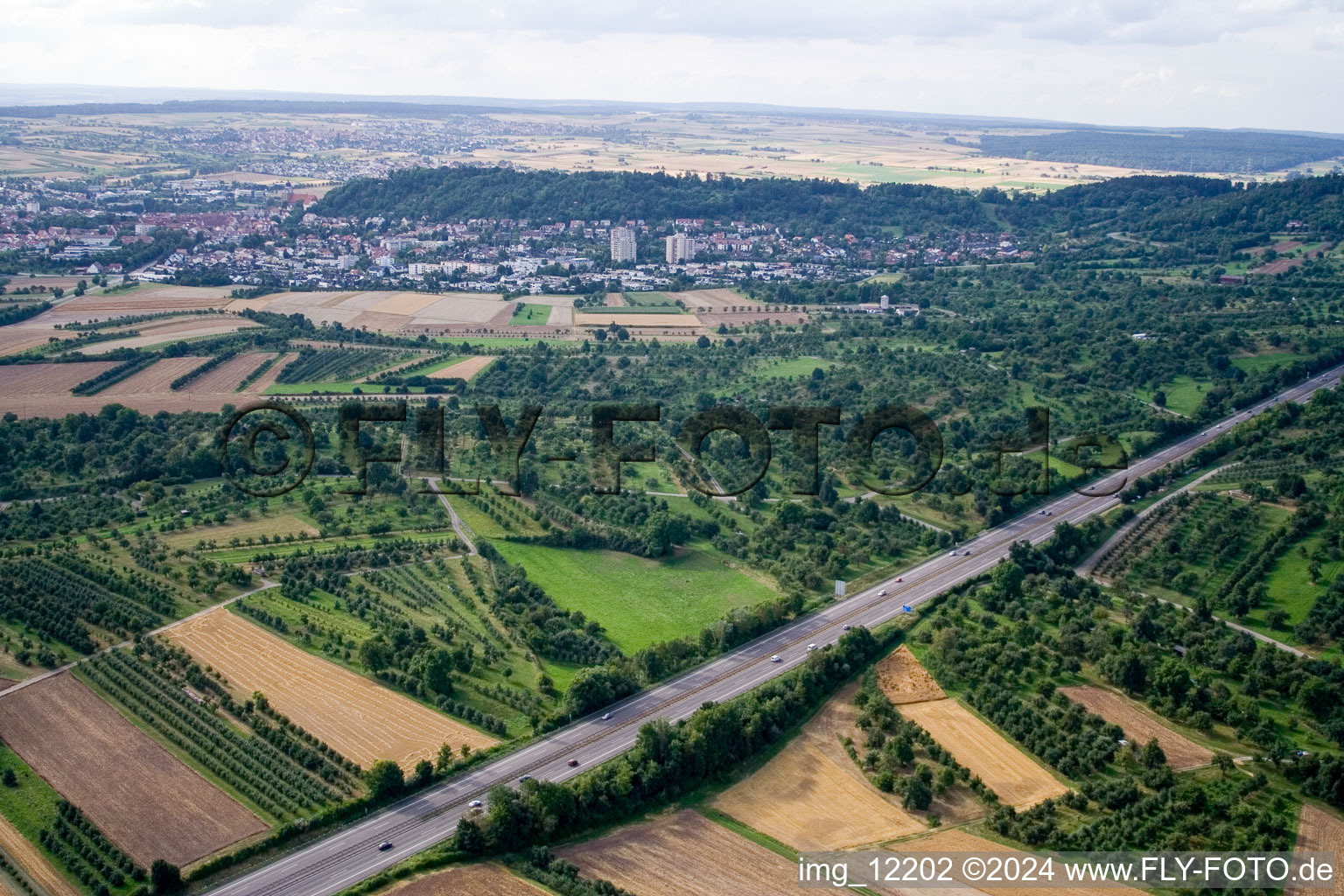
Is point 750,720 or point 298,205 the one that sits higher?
point 298,205

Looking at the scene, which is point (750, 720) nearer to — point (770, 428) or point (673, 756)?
point (673, 756)

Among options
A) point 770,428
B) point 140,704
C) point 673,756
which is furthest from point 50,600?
point 770,428

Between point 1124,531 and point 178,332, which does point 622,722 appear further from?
point 178,332

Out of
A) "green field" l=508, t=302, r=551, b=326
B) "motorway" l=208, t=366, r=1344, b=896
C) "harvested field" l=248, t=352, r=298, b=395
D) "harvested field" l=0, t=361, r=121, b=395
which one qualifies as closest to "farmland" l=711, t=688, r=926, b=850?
"motorway" l=208, t=366, r=1344, b=896

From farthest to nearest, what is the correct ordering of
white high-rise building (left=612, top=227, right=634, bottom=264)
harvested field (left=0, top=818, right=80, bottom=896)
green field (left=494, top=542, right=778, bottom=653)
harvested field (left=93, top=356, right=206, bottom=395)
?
white high-rise building (left=612, top=227, right=634, bottom=264) < harvested field (left=93, top=356, right=206, bottom=395) < green field (left=494, top=542, right=778, bottom=653) < harvested field (left=0, top=818, right=80, bottom=896)

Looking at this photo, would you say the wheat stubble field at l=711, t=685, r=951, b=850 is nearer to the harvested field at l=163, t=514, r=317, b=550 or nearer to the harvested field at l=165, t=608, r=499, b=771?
the harvested field at l=165, t=608, r=499, b=771

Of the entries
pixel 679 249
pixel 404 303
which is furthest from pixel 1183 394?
pixel 404 303

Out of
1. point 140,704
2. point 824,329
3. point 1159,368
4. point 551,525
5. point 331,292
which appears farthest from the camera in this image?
point 331,292
